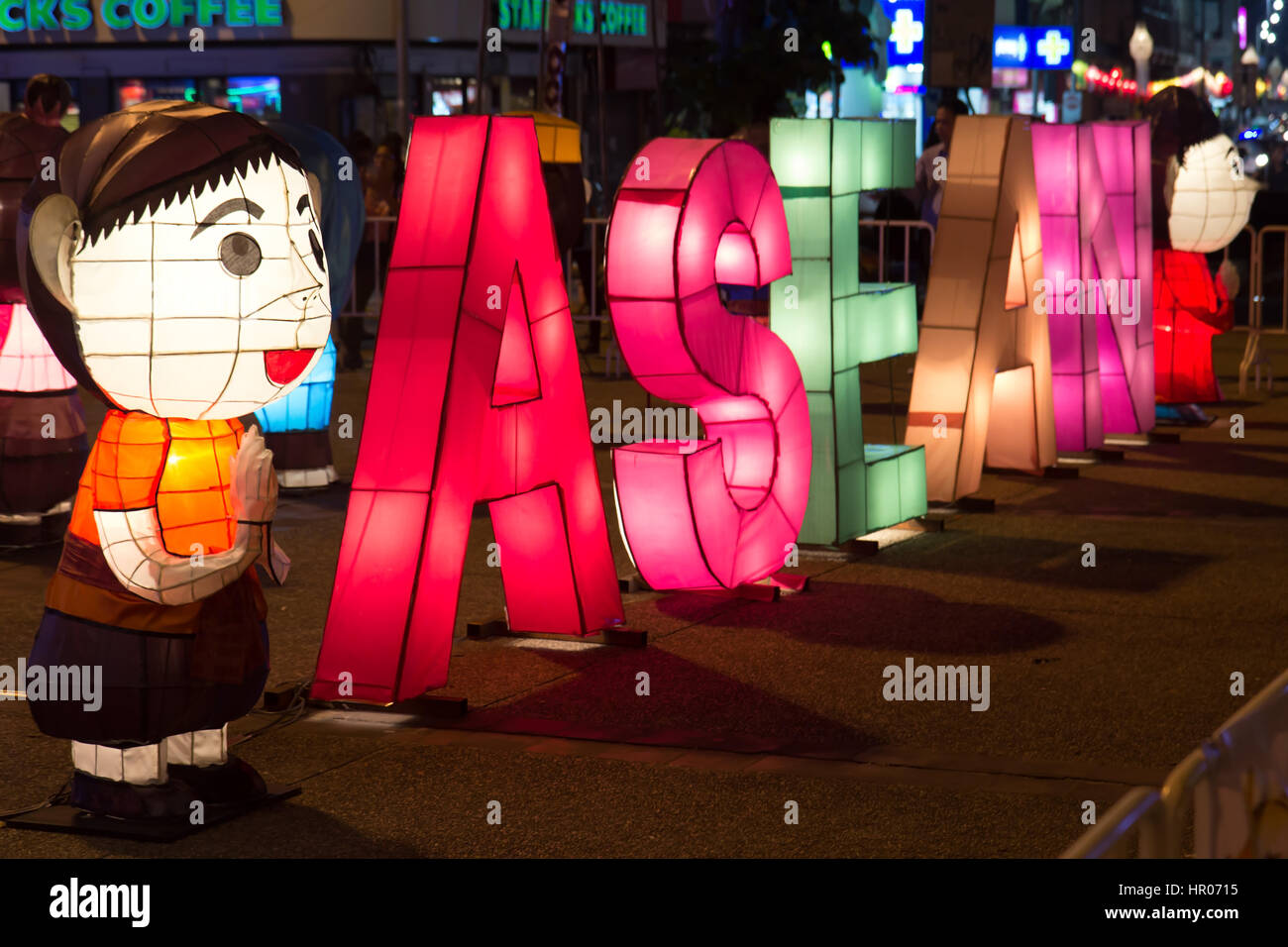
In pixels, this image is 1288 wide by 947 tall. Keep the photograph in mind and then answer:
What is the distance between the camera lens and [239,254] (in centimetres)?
506

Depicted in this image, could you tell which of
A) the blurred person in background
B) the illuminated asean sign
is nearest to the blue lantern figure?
the blurred person in background

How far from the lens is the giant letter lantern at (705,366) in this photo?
25.1ft

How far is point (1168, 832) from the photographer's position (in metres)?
3.03

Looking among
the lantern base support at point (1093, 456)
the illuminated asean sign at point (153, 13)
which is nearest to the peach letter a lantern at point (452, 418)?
the lantern base support at point (1093, 456)

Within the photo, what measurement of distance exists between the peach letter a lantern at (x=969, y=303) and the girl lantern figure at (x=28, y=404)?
4772 mm

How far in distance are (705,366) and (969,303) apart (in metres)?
3.11

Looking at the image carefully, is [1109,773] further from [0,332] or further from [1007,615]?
[0,332]

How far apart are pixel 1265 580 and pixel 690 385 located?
3.01 meters

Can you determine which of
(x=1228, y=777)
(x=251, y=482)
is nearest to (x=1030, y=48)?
(x=251, y=482)

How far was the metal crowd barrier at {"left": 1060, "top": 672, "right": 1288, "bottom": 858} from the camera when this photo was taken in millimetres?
2891

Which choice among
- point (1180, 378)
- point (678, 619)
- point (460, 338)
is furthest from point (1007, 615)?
point (1180, 378)

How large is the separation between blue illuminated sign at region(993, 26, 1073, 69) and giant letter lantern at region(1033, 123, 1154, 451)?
3450cm

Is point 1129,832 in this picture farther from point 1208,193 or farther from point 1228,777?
point 1208,193

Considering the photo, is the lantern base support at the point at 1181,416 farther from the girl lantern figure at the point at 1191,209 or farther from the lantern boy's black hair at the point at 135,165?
the lantern boy's black hair at the point at 135,165
